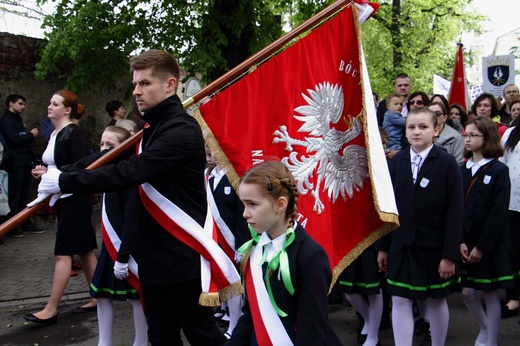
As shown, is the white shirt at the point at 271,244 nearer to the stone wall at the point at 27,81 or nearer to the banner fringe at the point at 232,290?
the banner fringe at the point at 232,290

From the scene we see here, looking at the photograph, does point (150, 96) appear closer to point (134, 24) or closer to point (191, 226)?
point (191, 226)

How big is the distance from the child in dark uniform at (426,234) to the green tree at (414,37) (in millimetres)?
14859

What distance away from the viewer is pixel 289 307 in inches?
103

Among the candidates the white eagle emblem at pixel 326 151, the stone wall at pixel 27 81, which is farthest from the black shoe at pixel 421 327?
the stone wall at pixel 27 81

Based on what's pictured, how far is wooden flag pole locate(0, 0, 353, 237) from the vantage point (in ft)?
10.6

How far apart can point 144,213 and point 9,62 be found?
26.0ft

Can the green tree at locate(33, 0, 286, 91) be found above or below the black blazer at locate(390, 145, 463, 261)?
above

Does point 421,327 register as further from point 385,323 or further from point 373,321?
point 373,321

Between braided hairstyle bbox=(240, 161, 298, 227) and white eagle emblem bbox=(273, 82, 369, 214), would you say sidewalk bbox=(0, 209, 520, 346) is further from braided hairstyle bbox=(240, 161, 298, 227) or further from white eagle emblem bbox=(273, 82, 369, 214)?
braided hairstyle bbox=(240, 161, 298, 227)

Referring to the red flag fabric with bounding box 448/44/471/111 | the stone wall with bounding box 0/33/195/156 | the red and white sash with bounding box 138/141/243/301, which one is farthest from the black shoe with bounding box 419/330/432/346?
the stone wall with bounding box 0/33/195/156

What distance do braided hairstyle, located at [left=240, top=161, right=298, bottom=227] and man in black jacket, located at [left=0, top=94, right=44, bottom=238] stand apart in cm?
733

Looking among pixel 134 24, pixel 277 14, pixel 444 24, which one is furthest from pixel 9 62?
pixel 444 24

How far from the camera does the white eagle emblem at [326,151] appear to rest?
4.08 metres

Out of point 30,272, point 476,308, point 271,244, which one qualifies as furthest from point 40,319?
point 476,308
